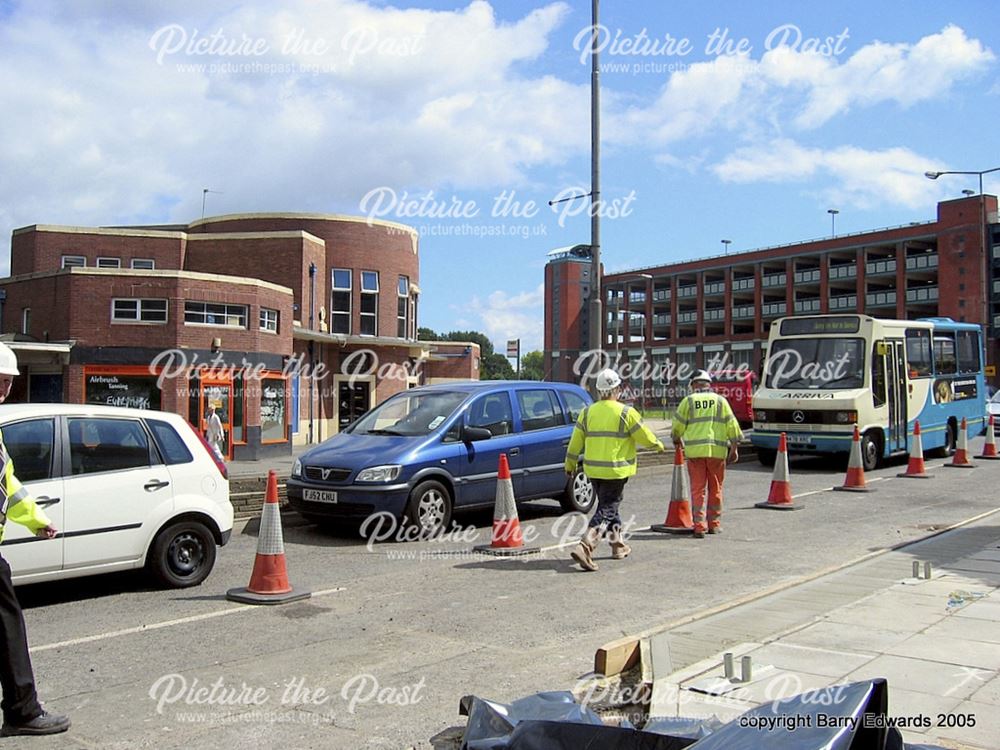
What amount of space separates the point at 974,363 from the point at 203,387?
847 inches

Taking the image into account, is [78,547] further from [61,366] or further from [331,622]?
[61,366]

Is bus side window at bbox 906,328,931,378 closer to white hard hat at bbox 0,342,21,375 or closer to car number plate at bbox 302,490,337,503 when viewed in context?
car number plate at bbox 302,490,337,503

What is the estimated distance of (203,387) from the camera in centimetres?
2745

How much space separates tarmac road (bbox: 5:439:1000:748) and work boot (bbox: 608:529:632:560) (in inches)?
5.0

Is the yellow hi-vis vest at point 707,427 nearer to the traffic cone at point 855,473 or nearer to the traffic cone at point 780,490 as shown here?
the traffic cone at point 780,490

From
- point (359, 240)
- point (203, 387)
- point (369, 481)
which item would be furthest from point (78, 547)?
point (359, 240)

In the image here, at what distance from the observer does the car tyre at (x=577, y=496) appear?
12406 mm

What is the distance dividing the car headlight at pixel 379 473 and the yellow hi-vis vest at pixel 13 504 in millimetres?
5337

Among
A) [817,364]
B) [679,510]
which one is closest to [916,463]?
[817,364]

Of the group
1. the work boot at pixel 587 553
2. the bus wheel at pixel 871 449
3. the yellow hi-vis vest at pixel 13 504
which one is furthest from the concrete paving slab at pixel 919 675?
the bus wheel at pixel 871 449

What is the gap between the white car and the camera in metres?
7.10

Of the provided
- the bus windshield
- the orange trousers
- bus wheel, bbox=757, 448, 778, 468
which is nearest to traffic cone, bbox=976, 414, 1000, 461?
the bus windshield

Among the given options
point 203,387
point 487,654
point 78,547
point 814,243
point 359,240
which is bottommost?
point 487,654

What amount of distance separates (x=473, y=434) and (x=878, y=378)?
11.4m
